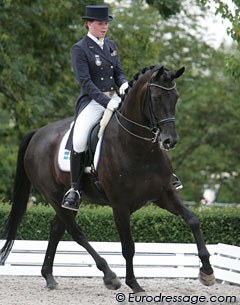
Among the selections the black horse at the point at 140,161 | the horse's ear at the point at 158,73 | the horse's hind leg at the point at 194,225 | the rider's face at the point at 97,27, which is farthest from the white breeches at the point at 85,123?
the horse's ear at the point at 158,73

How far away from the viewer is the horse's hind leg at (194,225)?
8180mm

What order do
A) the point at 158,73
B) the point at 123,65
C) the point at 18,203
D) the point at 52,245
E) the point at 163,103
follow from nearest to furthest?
the point at 163,103
the point at 158,73
the point at 52,245
the point at 18,203
the point at 123,65

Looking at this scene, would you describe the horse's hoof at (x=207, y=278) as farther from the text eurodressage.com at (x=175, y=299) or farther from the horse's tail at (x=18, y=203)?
the horse's tail at (x=18, y=203)

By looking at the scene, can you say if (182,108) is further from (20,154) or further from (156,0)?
(20,154)

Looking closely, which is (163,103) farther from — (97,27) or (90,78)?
(97,27)

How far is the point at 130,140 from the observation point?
848 centimetres

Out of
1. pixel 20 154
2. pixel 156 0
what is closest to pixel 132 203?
pixel 20 154

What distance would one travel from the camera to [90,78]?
905 cm

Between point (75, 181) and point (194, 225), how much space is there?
5.46 ft

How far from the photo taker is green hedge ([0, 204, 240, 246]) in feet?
39.9

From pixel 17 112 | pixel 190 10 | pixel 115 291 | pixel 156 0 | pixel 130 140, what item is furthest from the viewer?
pixel 190 10

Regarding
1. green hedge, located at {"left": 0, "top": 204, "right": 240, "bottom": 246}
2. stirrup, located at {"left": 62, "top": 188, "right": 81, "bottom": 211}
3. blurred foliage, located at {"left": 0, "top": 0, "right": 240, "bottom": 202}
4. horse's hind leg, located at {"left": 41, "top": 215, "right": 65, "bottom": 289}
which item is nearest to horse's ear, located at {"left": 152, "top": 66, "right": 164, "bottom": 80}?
stirrup, located at {"left": 62, "top": 188, "right": 81, "bottom": 211}

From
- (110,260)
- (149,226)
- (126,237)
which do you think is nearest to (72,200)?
(126,237)

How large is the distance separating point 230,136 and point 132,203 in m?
19.9
